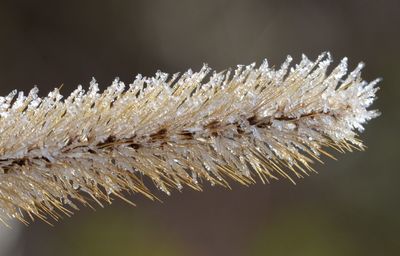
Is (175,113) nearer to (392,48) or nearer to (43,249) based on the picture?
(43,249)

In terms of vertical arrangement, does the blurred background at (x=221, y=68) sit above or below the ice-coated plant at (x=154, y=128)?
above

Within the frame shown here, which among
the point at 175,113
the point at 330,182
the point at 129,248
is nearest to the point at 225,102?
the point at 175,113

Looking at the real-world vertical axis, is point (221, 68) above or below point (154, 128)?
above

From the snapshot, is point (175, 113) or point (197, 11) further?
point (197, 11)

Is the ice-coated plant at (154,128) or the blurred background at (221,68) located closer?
the ice-coated plant at (154,128)

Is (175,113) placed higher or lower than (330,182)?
lower
